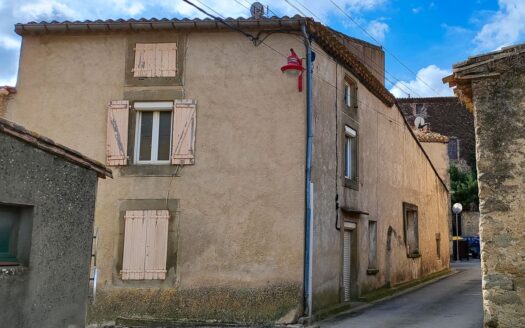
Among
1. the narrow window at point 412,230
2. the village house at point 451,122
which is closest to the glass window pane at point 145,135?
the narrow window at point 412,230

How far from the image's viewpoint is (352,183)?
1417 cm

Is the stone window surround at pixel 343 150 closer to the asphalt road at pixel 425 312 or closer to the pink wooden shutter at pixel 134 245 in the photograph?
the asphalt road at pixel 425 312

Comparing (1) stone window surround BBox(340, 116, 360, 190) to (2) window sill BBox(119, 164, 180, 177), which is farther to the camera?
(1) stone window surround BBox(340, 116, 360, 190)

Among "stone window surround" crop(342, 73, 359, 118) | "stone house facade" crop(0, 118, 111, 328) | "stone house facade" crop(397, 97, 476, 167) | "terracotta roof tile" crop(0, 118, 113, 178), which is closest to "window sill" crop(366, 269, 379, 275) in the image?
"stone window surround" crop(342, 73, 359, 118)

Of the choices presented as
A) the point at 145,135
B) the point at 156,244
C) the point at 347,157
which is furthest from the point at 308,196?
the point at 145,135

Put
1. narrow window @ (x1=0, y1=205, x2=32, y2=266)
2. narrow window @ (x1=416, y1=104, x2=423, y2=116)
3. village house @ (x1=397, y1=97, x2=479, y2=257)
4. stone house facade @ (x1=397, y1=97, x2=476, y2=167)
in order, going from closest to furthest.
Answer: narrow window @ (x1=0, y1=205, x2=32, y2=266) → village house @ (x1=397, y1=97, x2=479, y2=257) → stone house facade @ (x1=397, y1=97, x2=476, y2=167) → narrow window @ (x1=416, y1=104, x2=423, y2=116)

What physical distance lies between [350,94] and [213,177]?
5.11m

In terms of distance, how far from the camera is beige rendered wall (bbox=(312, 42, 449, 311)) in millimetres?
12055

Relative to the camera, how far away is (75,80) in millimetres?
12141

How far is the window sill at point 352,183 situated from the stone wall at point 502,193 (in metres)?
5.49

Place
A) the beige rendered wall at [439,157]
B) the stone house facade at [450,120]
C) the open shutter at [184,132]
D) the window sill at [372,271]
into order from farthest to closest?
the stone house facade at [450,120] → the beige rendered wall at [439,157] → the window sill at [372,271] → the open shutter at [184,132]

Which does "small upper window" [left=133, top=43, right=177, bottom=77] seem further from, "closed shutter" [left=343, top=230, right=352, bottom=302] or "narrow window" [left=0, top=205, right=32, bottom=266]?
"narrow window" [left=0, top=205, right=32, bottom=266]

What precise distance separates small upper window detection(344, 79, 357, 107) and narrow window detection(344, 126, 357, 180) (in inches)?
28.2

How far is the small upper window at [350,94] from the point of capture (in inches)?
564
